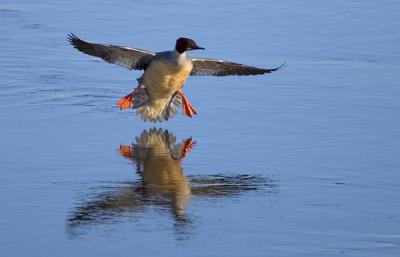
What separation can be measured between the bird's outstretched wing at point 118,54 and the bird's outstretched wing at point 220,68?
20.6 inches

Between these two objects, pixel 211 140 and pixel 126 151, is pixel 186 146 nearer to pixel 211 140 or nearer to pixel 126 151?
pixel 211 140

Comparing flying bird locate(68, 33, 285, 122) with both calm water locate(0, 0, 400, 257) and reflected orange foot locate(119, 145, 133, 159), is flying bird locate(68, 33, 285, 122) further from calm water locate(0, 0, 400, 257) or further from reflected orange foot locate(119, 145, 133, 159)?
reflected orange foot locate(119, 145, 133, 159)

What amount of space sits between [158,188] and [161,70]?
2992 millimetres

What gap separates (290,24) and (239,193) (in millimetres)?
6483

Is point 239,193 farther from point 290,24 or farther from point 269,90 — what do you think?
point 290,24

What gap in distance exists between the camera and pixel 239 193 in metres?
8.49

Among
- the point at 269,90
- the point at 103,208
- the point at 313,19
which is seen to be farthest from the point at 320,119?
the point at 313,19

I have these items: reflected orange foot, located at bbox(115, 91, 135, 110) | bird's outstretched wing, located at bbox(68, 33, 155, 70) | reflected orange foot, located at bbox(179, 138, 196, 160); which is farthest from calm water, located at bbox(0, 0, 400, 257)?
bird's outstretched wing, located at bbox(68, 33, 155, 70)

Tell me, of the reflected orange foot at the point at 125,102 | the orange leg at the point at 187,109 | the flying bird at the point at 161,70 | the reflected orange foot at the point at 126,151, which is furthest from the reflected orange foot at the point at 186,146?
the reflected orange foot at the point at 125,102

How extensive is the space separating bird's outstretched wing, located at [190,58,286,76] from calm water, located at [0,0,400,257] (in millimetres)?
176

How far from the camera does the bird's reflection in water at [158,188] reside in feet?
25.5

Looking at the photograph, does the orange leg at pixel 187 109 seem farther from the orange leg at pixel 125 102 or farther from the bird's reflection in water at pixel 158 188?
the bird's reflection in water at pixel 158 188

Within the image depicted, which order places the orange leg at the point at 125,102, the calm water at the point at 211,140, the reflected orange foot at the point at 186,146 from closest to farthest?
the calm water at the point at 211,140 → the reflected orange foot at the point at 186,146 → the orange leg at the point at 125,102

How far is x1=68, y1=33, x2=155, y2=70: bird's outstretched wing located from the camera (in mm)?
11408
